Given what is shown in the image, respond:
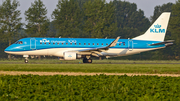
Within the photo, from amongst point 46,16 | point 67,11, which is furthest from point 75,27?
point 46,16

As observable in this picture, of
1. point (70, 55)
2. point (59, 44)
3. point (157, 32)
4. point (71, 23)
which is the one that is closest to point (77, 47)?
point (70, 55)

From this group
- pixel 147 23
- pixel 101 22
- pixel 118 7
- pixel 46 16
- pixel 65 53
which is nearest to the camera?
pixel 65 53

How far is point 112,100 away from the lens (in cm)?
1091

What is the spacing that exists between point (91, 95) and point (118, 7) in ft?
396

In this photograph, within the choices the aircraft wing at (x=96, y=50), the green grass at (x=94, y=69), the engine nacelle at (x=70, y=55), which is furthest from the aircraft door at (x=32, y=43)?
the green grass at (x=94, y=69)

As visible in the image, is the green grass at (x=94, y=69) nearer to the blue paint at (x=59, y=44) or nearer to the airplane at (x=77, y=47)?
the airplane at (x=77, y=47)

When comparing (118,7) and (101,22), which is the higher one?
(118,7)

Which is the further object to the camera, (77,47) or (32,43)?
(77,47)

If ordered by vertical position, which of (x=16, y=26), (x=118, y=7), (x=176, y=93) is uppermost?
(x=118, y=7)

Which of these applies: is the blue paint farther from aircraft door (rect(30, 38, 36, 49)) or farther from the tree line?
the tree line

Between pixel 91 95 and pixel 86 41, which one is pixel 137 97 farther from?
pixel 86 41

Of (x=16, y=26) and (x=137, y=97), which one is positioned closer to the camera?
(x=137, y=97)

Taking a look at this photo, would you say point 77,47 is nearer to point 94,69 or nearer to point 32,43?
point 32,43

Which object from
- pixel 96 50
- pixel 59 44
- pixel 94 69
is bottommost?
pixel 94 69
